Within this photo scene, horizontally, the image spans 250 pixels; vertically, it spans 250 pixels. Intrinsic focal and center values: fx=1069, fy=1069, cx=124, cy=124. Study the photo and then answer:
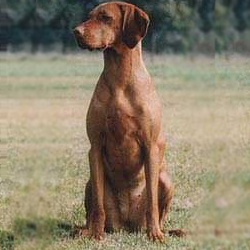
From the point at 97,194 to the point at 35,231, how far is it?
131 cm

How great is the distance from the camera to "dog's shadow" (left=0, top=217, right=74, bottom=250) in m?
7.17

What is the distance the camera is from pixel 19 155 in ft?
43.7

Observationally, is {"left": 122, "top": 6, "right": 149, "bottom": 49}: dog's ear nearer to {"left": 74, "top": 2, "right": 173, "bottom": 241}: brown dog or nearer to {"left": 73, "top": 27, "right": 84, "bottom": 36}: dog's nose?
{"left": 74, "top": 2, "right": 173, "bottom": 241}: brown dog

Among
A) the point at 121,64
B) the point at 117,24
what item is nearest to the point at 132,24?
the point at 117,24

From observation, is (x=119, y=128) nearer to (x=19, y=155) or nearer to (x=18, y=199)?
(x=18, y=199)

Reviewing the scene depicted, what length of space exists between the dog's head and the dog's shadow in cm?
144

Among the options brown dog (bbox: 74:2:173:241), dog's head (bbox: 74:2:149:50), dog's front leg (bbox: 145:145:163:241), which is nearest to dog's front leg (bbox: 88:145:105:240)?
brown dog (bbox: 74:2:173:241)

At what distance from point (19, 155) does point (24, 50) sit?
5127 millimetres

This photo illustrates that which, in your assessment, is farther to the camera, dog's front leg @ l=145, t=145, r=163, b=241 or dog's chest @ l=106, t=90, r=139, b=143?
dog's front leg @ l=145, t=145, r=163, b=241

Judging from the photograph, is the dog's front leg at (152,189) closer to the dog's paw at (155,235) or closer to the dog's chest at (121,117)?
the dog's paw at (155,235)

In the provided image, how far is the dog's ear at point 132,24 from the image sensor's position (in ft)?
26.8

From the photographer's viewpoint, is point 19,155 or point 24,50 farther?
point 19,155

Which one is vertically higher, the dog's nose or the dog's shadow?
the dog's nose

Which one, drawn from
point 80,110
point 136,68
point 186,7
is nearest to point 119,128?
point 136,68
